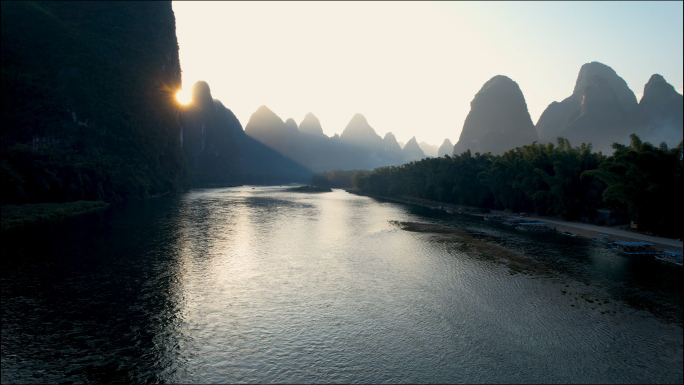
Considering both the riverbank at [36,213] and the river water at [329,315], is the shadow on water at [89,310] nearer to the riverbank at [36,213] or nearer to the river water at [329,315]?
the river water at [329,315]

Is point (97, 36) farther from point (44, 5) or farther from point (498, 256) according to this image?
point (498, 256)

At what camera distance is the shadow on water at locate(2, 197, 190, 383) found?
1577cm

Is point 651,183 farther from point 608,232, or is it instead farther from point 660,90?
point 660,90

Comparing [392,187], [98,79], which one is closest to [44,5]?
[98,79]

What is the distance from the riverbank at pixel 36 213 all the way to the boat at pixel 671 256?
7279 centimetres

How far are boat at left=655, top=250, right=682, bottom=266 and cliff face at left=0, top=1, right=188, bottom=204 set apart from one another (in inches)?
3380

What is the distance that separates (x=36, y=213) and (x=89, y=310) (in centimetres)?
4454

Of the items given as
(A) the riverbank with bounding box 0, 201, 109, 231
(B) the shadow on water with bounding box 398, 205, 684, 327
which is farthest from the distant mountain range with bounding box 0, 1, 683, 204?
(B) the shadow on water with bounding box 398, 205, 684, 327

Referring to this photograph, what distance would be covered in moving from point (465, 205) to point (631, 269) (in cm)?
5236

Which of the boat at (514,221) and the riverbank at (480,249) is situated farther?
the boat at (514,221)

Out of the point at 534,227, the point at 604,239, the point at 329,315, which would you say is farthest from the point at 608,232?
the point at 329,315

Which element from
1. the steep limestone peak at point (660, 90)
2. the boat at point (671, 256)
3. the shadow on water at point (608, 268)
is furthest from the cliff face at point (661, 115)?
the boat at point (671, 256)

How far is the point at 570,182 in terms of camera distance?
5400cm

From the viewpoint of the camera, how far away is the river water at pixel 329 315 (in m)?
16.0
